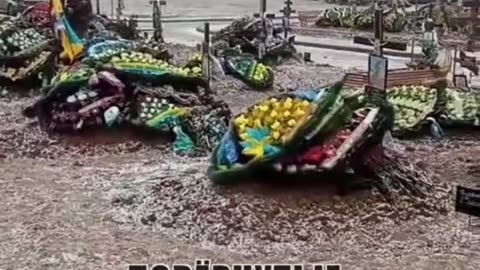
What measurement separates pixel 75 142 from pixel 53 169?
1.88 meters

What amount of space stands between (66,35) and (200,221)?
11.6 meters

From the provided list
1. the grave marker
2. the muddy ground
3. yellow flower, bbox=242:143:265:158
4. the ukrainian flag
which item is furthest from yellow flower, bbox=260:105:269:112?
the ukrainian flag

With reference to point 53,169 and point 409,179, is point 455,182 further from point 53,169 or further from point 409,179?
point 53,169

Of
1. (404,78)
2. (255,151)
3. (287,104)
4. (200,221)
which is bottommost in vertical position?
(200,221)

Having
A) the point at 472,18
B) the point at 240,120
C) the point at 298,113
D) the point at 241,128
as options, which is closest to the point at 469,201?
the point at 298,113

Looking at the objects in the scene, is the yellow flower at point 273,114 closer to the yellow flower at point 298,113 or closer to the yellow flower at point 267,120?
the yellow flower at point 267,120

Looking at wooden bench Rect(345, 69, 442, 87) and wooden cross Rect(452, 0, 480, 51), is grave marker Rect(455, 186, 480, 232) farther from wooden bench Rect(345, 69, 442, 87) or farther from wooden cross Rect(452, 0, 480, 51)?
wooden cross Rect(452, 0, 480, 51)

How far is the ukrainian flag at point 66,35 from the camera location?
2230 centimetres

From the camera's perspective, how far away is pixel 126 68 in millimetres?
18375

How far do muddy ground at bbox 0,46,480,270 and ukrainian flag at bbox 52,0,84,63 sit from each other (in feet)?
22.1

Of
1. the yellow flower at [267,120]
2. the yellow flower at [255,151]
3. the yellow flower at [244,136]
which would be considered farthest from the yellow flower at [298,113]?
the yellow flower at [244,136]

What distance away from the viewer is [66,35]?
891 inches

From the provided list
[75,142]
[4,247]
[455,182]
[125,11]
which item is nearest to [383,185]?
[455,182]

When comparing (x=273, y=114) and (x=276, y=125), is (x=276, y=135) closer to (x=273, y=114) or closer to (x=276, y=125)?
(x=276, y=125)
